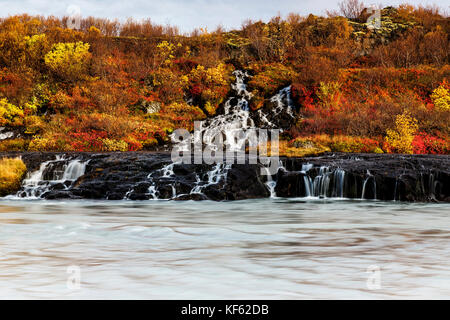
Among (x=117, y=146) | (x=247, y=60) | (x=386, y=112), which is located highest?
(x=247, y=60)

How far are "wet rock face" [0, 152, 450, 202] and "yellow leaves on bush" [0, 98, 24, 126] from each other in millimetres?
11030

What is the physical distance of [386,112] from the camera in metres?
22.3

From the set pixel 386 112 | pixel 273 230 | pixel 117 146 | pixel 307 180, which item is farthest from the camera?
pixel 386 112

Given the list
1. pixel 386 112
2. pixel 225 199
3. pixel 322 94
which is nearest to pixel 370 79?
pixel 322 94

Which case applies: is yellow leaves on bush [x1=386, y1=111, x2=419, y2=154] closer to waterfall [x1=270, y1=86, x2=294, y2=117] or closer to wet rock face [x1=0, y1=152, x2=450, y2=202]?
wet rock face [x1=0, y1=152, x2=450, y2=202]

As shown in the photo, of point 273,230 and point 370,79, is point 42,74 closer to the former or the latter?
point 370,79

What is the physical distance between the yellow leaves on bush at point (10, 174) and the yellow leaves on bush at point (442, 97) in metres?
19.2

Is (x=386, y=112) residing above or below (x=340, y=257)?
above

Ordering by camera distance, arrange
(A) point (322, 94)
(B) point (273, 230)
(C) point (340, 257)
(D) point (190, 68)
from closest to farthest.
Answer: (C) point (340, 257) → (B) point (273, 230) → (A) point (322, 94) → (D) point (190, 68)

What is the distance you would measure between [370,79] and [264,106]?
6.93m

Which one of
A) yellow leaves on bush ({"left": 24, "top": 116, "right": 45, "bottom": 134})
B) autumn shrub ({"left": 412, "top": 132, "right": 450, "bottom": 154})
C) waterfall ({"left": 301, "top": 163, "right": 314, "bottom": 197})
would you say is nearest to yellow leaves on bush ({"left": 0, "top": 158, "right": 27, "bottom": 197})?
waterfall ({"left": 301, "top": 163, "right": 314, "bottom": 197})

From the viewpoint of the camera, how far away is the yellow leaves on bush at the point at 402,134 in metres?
19.8

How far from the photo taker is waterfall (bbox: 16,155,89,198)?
14.1m

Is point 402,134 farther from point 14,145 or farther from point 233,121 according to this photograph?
point 14,145
